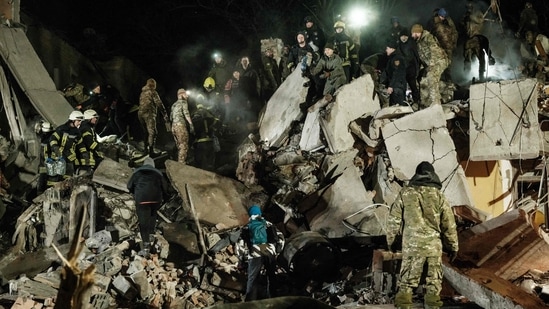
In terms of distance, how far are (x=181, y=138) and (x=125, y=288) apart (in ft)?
15.6

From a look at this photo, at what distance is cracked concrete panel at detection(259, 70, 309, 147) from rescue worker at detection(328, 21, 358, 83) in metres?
1.14

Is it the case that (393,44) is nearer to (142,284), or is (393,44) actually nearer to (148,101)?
(148,101)

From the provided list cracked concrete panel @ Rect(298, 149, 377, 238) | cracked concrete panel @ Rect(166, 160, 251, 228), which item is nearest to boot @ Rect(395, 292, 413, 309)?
cracked concrete panel @ Rect(298, 149, 377, 238)

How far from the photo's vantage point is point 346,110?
10656 millimetres

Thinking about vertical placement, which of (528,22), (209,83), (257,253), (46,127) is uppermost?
(528,22)

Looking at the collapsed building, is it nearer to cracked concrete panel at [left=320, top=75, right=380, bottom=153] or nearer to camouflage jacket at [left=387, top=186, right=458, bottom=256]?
cracked concrete panel at [left=320, top=75, right=380, bottom=153]

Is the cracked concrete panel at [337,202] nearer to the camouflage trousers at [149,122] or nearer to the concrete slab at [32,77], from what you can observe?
the camouflage trousers at [149,122]

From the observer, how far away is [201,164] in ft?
39.2

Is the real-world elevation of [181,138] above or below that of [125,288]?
above

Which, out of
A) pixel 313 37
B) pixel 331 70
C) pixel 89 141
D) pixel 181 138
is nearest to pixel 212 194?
pixel 181 138

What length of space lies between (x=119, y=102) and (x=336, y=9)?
11.6 metres

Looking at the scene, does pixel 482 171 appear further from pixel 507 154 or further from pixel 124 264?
pixel 124 264

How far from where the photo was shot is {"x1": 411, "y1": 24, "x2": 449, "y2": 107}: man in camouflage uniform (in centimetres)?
1015

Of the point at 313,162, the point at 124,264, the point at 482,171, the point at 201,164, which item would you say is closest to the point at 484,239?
the point at 482,171
